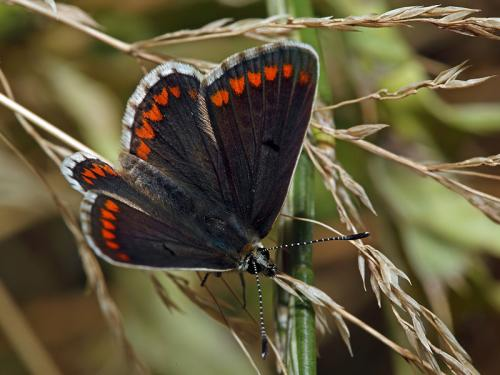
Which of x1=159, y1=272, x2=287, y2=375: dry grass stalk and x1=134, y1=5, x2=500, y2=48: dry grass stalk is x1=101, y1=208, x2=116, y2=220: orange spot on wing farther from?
x1=134, y1=5, x2=500, y2=48: dry grass stalk

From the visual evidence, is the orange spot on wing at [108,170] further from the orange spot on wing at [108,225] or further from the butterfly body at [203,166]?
the orange spot on wing at [108,225]

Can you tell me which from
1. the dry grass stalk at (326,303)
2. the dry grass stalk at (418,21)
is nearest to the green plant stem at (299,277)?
the dry grass stalk at (326,303)

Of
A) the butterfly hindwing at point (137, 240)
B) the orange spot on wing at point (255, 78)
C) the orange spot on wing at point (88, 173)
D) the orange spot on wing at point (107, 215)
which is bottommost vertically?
the butterfly hindwing at point (137, 240)

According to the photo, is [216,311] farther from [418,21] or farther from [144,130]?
[418,21]

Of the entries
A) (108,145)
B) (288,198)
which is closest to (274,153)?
(288,198)

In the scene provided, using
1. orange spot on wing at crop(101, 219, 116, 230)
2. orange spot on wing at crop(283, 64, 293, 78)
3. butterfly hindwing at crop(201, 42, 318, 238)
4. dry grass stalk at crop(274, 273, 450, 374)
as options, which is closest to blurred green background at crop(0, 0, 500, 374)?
butterfly hindwing at crop(201, 42, 318, 238)

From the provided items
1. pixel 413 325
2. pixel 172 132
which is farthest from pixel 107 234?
pixel 413 325
